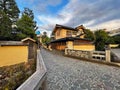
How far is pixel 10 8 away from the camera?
2439 cm

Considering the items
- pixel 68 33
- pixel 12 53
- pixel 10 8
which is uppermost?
pixel 10 8

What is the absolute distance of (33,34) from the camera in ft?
83.4

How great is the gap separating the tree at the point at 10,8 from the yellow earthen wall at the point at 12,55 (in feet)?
56.6

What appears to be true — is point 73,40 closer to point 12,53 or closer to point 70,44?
point 70,44

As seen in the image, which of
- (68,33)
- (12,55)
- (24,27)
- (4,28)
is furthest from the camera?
(24,27)

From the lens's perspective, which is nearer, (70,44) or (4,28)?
Result: (70,44)

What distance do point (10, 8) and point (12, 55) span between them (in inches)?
757

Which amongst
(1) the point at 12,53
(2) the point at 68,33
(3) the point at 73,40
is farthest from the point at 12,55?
(2) the point at 68,33

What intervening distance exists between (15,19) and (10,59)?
1891cm

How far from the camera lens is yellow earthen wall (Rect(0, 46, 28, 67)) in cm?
866

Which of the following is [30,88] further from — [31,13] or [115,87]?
[31,13]

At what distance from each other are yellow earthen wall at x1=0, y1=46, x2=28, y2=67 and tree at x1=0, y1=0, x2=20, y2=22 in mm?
17253

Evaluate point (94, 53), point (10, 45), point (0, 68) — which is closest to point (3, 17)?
point (10, 45)

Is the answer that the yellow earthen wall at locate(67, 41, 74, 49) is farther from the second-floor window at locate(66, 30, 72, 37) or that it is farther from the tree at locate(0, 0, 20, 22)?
the tree at locate(0, 0, 20, 22)
